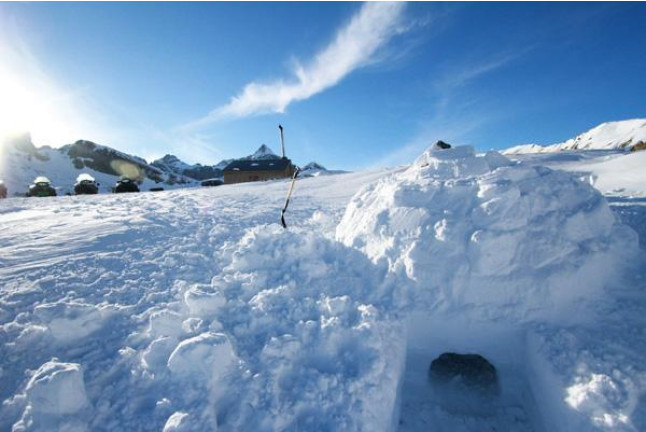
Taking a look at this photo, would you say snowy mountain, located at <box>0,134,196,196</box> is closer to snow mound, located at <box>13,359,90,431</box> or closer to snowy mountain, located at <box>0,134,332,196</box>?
snowy mountain, located at <box>0,134,332,196</box>

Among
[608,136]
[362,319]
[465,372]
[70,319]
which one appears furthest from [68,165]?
[608,136]

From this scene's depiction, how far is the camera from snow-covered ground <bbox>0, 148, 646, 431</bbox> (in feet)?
9.86

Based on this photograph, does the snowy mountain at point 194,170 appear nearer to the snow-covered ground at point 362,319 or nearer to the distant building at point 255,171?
the distant building at point 255,171

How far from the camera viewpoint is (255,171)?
32.7 m

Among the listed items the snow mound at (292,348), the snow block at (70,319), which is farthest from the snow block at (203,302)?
the snow block at (70,319)

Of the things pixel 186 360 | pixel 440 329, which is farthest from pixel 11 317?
pixel 440 329

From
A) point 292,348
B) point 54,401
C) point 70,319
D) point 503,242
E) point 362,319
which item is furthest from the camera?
point 503,242

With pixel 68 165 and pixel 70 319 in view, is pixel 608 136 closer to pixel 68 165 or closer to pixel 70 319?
pixel 70 319

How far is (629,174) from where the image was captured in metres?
8.98

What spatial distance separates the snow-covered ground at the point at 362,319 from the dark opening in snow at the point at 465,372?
0.15 metres

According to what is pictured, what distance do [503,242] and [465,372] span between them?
1.89 meters

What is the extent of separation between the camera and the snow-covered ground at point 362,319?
9.86ft

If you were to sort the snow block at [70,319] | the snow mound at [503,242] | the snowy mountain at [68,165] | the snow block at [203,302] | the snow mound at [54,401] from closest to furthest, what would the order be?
the snow mound at [54,401] < the snow block at [70,319] < the snow block at [203,302] < the snow mound at [503,242] < the snowy mountain at [68,165]

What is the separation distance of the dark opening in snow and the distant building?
2834 centimetres
